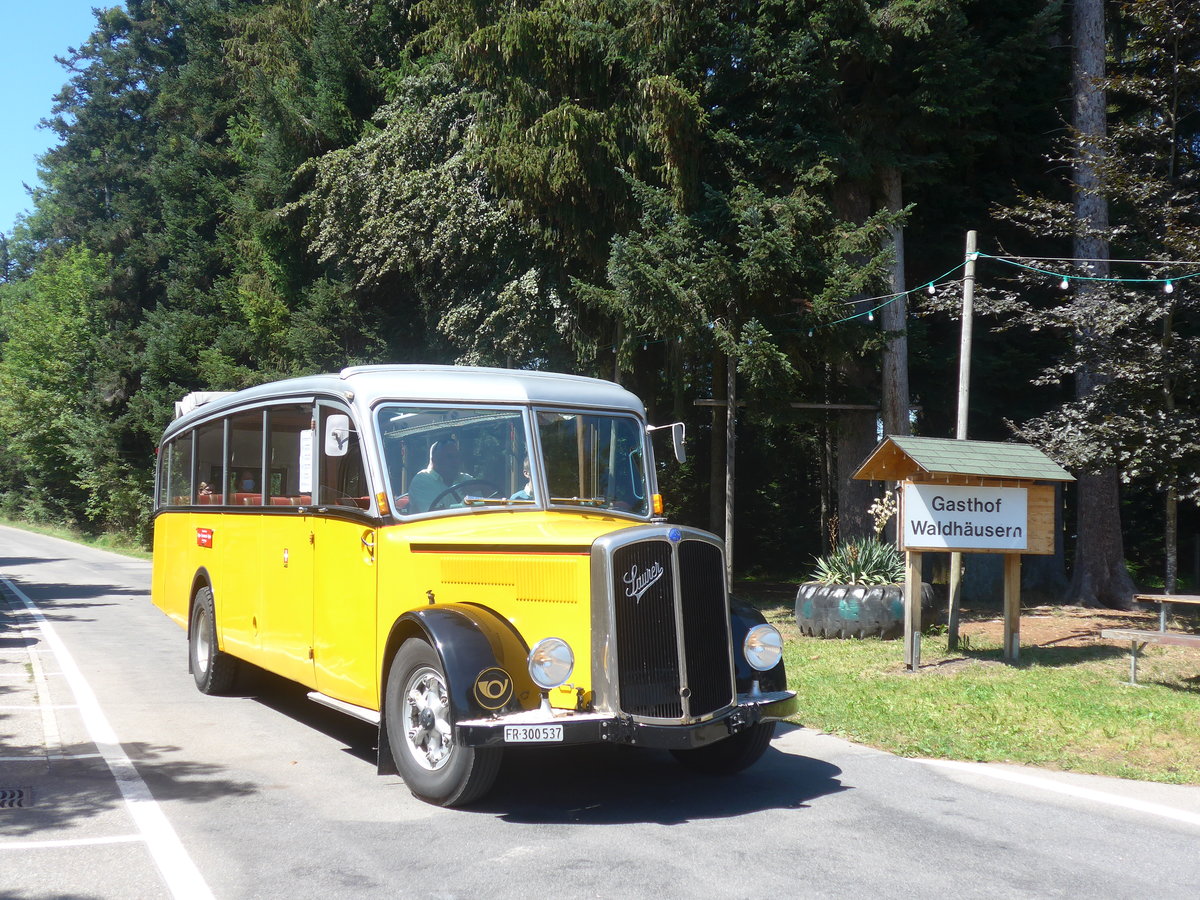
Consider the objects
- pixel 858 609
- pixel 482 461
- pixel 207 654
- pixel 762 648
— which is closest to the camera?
pixel 762 648

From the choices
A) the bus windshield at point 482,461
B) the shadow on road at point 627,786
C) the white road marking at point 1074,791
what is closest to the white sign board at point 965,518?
the white road marking at point 1074,791

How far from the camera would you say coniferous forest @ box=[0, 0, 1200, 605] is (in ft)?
52.5

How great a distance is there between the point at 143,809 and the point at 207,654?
176 inches

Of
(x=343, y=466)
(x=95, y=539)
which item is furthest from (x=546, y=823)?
(x=95, y=539)

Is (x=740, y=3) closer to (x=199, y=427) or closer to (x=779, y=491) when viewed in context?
(x=199, y=427)

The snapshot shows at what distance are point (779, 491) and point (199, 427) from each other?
2063 cm

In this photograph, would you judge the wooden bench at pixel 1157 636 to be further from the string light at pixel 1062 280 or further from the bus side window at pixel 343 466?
the bus side window at pixel 343 466

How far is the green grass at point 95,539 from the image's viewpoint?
38.8 m

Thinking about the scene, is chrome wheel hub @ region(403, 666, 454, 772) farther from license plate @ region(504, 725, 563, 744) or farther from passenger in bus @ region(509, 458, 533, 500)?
passenger in bus @ region(509, 458, 533, 500)

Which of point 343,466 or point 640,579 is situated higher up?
point 343,466

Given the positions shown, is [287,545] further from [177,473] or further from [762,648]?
[177,473]

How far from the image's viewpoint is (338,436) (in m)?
7.66

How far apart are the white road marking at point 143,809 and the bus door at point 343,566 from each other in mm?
1434

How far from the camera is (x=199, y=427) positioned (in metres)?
11.8
